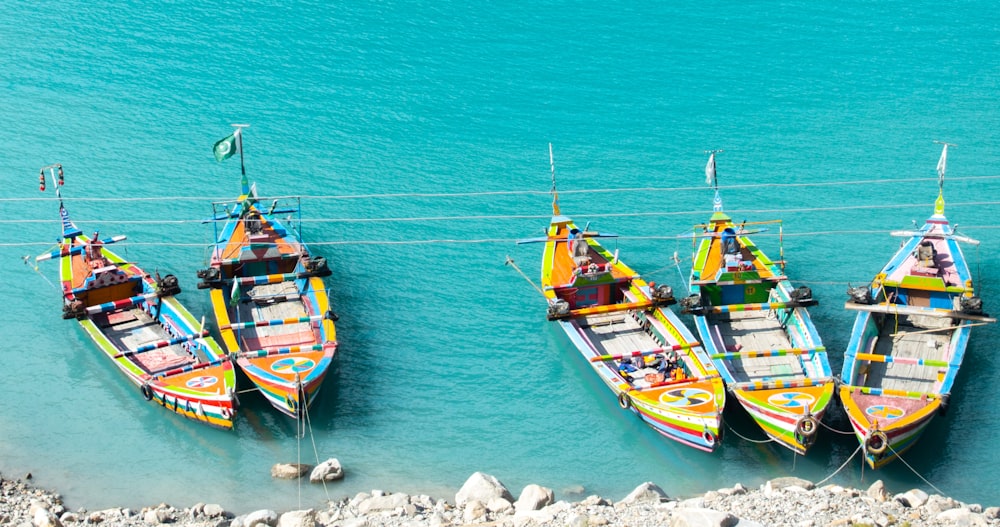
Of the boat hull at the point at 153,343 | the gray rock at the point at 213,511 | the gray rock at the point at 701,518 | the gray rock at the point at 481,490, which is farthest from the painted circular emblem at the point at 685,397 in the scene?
the gray rock at the point at 213,511

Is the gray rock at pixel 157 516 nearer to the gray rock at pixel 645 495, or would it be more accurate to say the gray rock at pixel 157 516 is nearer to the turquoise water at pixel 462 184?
the turquoise water at pixel 462 184

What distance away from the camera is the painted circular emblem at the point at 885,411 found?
44.2m

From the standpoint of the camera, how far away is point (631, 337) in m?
51.8

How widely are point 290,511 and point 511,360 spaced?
44.6ft

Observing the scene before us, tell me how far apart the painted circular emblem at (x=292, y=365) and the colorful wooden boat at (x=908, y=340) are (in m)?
19.2

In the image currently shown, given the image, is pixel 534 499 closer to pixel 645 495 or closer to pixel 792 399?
pixel 645 495

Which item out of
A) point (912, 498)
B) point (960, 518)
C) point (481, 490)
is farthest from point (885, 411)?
point (481, 490)

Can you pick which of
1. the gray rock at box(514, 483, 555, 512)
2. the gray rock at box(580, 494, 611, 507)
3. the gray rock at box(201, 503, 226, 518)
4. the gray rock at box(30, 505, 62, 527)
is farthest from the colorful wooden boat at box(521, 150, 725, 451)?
the gray rock at box(30, 505, 62, 527)

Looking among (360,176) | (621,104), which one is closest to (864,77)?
(621,104)

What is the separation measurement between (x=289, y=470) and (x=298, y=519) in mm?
5777

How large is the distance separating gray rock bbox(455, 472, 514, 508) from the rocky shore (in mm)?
33

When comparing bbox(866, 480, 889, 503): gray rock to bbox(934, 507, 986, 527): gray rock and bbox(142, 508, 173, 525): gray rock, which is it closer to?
bbox(934, 507, 986, 527): gray rock

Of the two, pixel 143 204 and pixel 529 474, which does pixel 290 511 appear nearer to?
pixel 529 474

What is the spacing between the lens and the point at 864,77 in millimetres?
75812
